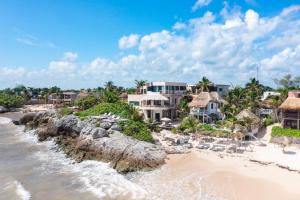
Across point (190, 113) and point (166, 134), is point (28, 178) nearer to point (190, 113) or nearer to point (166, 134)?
point (166, 134)

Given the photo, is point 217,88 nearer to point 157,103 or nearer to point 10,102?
point 157,103

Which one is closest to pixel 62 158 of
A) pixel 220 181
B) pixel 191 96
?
pixel 220 181

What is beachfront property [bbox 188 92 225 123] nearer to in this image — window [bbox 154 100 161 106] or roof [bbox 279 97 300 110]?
window [bbox 154 100 161 106]

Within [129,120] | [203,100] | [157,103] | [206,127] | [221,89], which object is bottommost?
[206,127]

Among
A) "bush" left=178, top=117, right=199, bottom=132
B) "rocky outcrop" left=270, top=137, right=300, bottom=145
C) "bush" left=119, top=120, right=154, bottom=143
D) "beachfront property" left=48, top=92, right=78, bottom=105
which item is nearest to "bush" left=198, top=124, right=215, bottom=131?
"bush" left=178, top=117, right=199, bottom=132

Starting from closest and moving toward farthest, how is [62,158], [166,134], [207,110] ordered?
[62,158]
[166,134]
[207,110]

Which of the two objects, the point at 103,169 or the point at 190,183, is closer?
the point at 190,183

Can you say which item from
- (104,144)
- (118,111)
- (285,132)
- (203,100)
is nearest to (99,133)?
(104,144)
